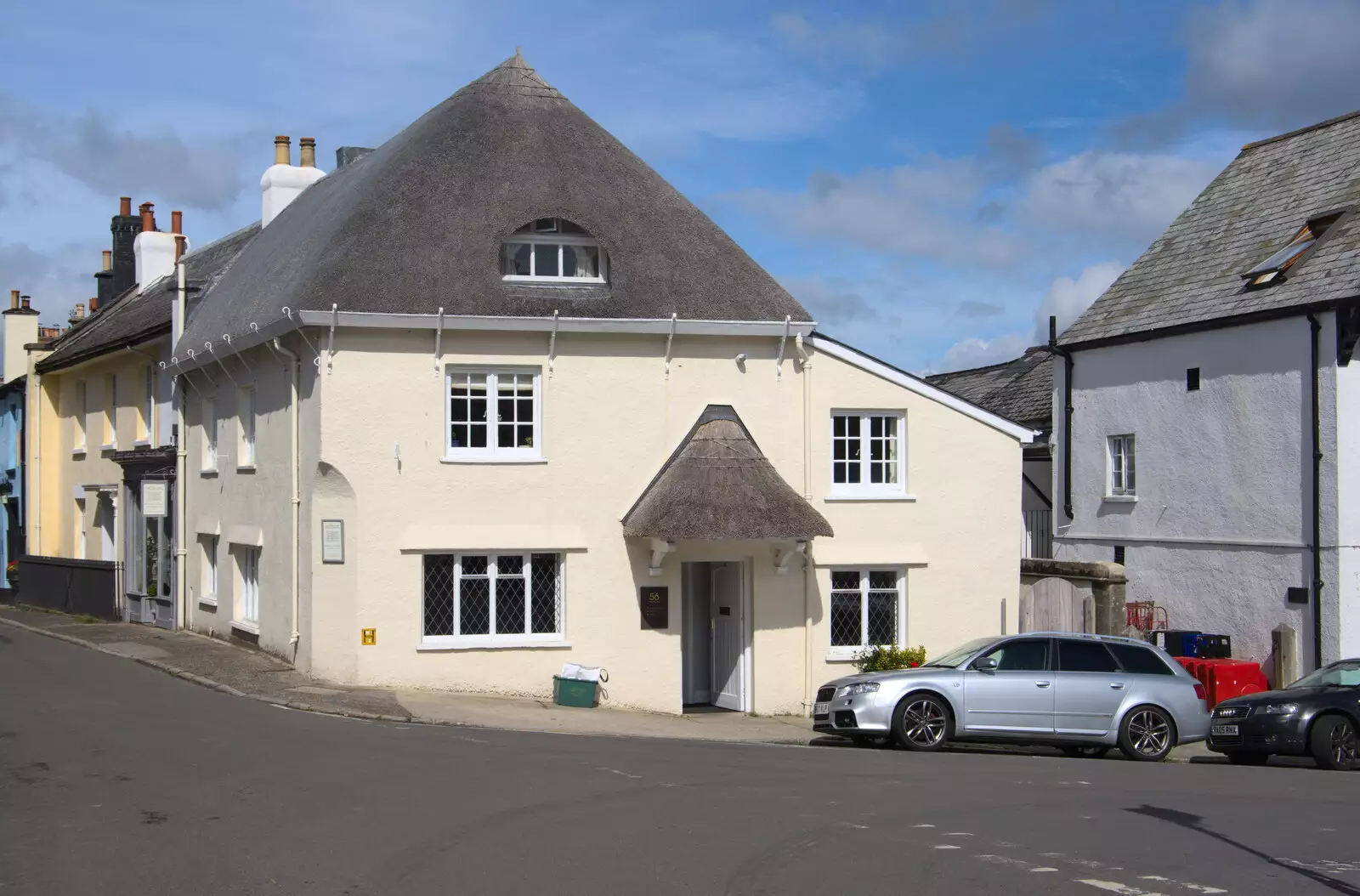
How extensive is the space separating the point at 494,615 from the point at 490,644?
45 cm

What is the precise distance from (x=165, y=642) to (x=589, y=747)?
11.2m

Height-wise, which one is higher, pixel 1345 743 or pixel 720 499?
pixel 720 499

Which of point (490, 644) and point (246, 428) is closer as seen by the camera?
point (490, 644)

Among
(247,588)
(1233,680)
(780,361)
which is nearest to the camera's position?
(780,361)

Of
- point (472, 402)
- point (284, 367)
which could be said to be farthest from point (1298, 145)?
point (284, 367)

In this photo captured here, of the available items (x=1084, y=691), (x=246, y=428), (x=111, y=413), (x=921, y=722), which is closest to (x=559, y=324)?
(x=246, y=428)

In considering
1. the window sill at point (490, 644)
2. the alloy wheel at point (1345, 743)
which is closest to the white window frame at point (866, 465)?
the window sill at point (490, 644)

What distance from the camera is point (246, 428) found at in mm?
22547

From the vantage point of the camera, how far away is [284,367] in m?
20.3

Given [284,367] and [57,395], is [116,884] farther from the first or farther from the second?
[57,395]

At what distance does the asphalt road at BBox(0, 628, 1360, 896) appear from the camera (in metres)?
8.53

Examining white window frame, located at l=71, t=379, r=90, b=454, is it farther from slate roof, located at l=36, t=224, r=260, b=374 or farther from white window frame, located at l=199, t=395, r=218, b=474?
white window frame, located at l=199, t=395, r=218, b=474

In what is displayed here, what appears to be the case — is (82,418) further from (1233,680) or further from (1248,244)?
(1233,680)

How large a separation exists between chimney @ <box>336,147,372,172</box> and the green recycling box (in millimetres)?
12124
